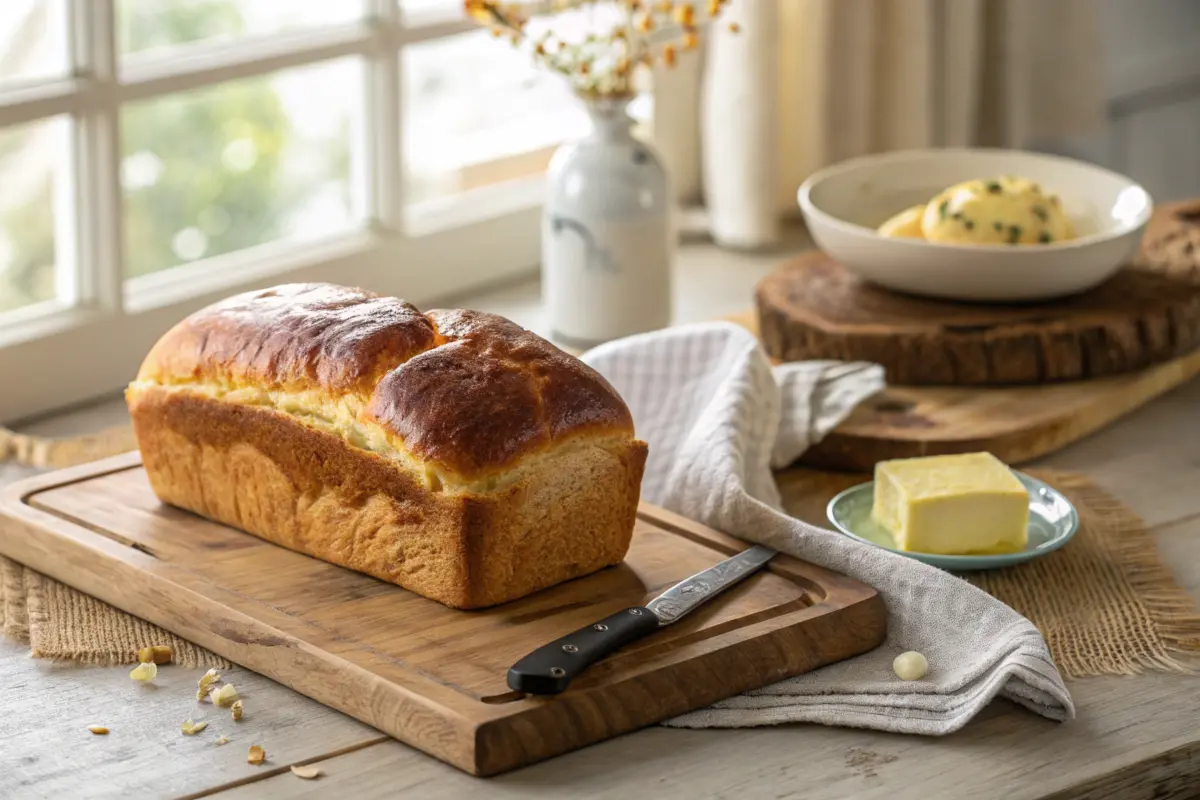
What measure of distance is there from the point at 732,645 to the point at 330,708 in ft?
0.91

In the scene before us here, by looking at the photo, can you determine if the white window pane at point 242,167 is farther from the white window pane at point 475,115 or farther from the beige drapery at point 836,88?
the beige drapery at point 836,88

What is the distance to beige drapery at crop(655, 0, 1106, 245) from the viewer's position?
2.25m

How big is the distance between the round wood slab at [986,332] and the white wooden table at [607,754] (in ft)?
1.93

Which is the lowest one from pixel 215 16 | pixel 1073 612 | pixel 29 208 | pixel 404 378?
pixel 1073 612

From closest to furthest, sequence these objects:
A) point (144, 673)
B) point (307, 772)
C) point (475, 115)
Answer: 1. point (307, 772)
2. point (144, 673)
3. point (475, 115)

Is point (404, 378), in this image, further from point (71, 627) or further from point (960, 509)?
point (960, 509)

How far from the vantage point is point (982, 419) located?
1.63m

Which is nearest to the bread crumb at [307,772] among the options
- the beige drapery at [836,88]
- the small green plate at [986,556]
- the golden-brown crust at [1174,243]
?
the small green plate at [986,556]

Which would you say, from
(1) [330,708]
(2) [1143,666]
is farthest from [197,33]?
(2) [1143,666]

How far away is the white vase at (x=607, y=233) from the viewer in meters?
1.84

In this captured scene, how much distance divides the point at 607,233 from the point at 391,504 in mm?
719

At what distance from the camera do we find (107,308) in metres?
1.76

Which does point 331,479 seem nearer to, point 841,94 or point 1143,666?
point 1143,666

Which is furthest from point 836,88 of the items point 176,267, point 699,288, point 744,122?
point 176,267
